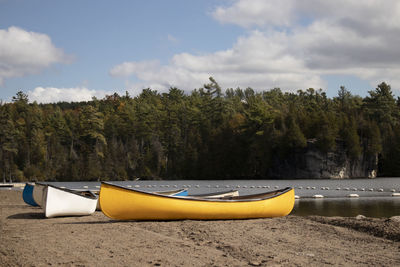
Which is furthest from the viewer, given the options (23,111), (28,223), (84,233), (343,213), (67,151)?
(23,111)

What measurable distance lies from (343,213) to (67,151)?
309ft

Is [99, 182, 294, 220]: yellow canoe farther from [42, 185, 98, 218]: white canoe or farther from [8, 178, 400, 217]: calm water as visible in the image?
[8, 178, 400, 217]: calm water

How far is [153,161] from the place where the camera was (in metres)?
110

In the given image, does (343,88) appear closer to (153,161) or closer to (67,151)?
(153,161)

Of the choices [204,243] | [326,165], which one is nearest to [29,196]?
[204,243]

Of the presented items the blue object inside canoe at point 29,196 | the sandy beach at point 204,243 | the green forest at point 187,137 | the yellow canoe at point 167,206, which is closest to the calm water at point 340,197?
the yellow canoe at point 167,206

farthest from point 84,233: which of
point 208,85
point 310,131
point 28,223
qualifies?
point 208,85

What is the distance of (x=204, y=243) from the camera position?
11.0 m

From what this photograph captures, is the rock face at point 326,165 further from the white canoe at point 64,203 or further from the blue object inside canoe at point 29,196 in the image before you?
the white canoe at point 64,203

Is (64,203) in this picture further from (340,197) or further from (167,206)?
(340,197)

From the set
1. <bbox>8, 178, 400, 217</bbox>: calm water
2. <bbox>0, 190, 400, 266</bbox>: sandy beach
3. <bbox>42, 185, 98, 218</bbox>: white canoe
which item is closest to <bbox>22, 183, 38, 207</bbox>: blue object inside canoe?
<bbox>42, 185, 98, 218</bbox>: white canoe

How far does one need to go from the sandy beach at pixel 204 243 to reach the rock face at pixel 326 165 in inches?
2855

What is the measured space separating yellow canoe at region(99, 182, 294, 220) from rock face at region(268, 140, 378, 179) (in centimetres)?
7299

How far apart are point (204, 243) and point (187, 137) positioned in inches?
4179
